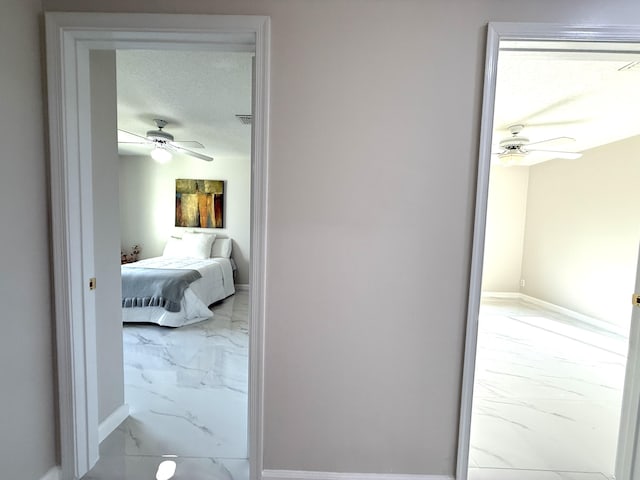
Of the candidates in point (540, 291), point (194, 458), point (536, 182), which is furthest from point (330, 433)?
point (536, 182)

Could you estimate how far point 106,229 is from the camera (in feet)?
5.24

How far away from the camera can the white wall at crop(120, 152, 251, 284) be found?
527cm

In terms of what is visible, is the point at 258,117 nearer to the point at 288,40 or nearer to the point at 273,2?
the point at 288,40

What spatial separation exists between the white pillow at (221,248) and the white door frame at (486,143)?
180 inches

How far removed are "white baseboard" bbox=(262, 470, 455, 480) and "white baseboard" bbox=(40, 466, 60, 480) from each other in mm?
990

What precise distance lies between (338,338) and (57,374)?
4.42 ft

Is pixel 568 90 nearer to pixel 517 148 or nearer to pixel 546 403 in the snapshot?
pixel 517 148

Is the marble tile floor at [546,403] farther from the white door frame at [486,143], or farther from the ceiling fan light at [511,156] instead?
the ceiling fan light at [511,156]

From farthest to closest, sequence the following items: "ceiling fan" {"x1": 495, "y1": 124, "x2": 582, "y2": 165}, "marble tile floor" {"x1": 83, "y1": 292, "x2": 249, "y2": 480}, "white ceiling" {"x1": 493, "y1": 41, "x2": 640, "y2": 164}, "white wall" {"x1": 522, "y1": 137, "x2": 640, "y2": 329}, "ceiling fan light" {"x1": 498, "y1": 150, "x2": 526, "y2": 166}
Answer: "white wall" {"x1": 522, "y1": 137, "x2": 640, "y2": 329} → "ceiling fan light" {"x1": 498, "y1": 150, "x2": 526, "y2": 166} → "ceiling fan" {"x1": 495, "y1": 124, "x2": 582, "y2": 165} → "marble tile floor" {"x1": 83, "y1": 292, "x2": 249, "y2": 480} → "white ceiling" {"x1": 493, "y1": 41, "x2": 640, "y2": 164}

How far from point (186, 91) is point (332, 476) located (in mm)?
2872

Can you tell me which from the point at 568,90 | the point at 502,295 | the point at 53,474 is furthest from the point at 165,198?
the point at 502,295

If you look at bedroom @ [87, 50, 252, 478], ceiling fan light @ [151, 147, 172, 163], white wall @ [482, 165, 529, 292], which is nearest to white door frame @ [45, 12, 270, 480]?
bedroom @ [87, 50, 252, 478]

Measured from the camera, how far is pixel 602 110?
104 inches

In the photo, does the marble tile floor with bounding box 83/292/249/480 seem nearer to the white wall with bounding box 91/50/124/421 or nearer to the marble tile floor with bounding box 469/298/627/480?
the white wall with bounding box 91/50/124/421
